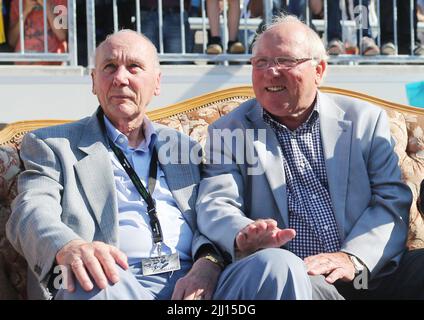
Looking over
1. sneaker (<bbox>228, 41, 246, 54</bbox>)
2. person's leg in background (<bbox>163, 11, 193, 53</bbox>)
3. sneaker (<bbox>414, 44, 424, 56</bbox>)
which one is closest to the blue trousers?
sneaker (<bbox>228, 41, 246, 54</bbox>)

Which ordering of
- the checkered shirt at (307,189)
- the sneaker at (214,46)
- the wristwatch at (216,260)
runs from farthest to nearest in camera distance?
the sneaker at (214,46) < the checkered shirt at (307,189) < the wristwatch at (216,260)

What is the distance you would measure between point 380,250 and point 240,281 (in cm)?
73

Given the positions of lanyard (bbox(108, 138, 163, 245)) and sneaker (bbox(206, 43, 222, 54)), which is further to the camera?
sneaker (bbox(206, 43, 222, 54))

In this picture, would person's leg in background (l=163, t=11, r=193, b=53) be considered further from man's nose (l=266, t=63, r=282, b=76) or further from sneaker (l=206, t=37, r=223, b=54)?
man's nose (l=266, t=63, r=282, b=76)

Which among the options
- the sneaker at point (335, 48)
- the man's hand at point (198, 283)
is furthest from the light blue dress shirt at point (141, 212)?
the sneaker at point (335, 48)

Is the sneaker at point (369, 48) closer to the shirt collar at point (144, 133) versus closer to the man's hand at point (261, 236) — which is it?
the shirt collar at point (144, 133)

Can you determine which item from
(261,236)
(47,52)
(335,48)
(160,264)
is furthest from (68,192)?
(335,48)

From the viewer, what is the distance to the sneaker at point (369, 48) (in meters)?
6.28

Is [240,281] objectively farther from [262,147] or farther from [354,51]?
[354,51]

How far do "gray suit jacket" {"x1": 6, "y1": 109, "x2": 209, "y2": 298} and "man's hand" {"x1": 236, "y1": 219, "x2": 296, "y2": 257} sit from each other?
22 cm

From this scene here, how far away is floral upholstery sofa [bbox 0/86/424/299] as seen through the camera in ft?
12.0

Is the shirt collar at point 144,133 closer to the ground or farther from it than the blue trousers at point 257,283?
farther from it

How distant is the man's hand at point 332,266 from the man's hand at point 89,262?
2.31 feet
